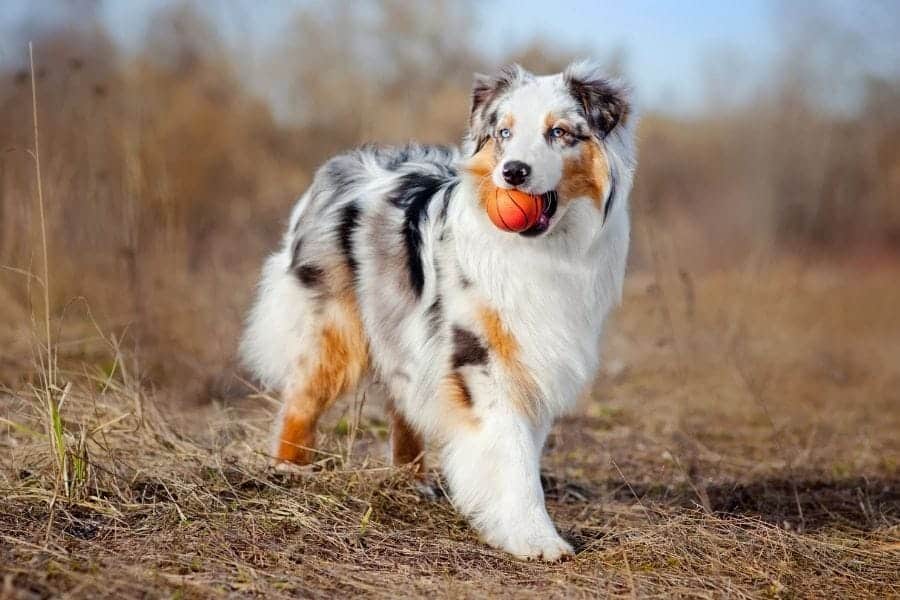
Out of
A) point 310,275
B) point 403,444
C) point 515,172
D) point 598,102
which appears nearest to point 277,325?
point 310,275

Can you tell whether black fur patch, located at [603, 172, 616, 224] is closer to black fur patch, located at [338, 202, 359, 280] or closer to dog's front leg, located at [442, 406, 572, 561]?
dog's front leg, located at [442, 406, 572, 561]

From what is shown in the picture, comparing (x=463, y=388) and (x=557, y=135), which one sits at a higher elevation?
(x=557, y=135)

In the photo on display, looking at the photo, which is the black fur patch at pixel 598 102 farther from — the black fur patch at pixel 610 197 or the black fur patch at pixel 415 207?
the black fur patch at pixel 415 207

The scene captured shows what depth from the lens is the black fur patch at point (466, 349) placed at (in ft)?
13.8

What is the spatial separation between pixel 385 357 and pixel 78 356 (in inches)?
152

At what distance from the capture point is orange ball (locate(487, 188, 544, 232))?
404 cm

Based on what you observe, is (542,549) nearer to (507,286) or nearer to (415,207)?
(507,286)

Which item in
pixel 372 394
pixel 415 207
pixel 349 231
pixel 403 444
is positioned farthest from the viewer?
pixel 372 394

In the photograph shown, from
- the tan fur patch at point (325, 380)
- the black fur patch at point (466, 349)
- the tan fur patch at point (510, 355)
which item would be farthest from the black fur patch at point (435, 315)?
the tan fur patch at point (325, 380)

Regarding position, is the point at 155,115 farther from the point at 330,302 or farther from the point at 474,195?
the point at 474,195

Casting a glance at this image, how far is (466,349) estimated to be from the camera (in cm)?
422

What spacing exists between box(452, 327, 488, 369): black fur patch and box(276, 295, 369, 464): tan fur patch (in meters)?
0.73

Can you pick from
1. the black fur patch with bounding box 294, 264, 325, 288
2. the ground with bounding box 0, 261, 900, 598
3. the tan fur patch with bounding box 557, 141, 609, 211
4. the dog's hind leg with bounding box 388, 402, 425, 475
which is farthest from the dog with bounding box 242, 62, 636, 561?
the dog's hind leg with bounding box 388, 402, 425, 475

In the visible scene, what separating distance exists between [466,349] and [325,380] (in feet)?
3.18
